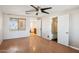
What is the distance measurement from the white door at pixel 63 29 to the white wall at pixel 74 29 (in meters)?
0.06

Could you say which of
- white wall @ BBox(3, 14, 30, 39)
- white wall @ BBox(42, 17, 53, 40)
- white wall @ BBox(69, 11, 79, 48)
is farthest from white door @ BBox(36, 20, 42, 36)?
white wall @ BBox(69, 11, 79, 48)

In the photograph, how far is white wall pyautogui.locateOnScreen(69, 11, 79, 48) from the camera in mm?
1478

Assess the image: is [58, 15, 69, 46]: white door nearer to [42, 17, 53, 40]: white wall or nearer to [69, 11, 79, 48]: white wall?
[69, 11, 79, 48]: white wall

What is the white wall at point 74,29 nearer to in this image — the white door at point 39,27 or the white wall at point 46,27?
the white wall at point 46,27

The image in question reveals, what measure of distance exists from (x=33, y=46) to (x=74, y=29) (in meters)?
0.72

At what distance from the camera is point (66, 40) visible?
1.57 m

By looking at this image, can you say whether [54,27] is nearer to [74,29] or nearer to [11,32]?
[74,29]

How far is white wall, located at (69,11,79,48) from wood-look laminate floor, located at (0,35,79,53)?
0.12 meters

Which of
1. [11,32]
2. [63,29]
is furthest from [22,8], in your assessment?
[63,29]

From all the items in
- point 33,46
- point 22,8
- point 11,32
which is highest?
point 22,8

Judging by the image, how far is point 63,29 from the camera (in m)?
1.60
